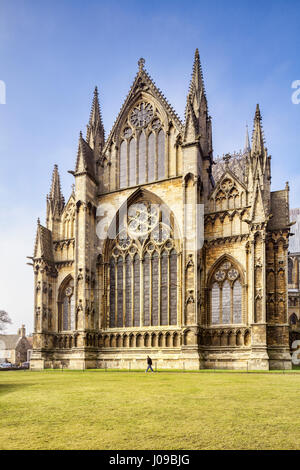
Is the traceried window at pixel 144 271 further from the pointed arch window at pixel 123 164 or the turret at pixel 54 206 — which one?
the turret at pixel 54 206

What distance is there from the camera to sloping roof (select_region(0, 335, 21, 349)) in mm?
83500

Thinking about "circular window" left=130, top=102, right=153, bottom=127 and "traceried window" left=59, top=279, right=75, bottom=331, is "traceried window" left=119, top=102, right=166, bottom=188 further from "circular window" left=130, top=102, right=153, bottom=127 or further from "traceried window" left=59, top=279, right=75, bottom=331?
"traceried window" left=59, top=279, right=75, bottom=331

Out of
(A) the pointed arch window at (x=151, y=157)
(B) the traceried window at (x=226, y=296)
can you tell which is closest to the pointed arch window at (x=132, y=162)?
(A) the pointed arch window at (x=151, y=157)

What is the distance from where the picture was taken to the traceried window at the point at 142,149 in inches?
1375

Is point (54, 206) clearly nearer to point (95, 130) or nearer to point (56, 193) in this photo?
point (56, 193)

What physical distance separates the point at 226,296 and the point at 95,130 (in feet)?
64.2

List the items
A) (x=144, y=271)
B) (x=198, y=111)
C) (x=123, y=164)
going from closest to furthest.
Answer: (x=144, y=271) < (x=198, y=111) < (x=123, y=164)

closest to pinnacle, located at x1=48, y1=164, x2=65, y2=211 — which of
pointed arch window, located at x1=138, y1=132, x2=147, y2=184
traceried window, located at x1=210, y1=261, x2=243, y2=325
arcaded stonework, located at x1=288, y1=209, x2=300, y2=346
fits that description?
pointed arch window, located at x1=138, y1=132, x2=147, y2=184

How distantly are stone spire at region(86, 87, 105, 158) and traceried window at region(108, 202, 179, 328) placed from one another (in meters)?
7.24

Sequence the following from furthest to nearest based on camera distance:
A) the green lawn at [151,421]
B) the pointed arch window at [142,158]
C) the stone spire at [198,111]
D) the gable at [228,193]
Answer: the pointed arch window at [142,158] → the stone spire at [198,111] → the gable at [228,193] → the green lawn at [151,421]

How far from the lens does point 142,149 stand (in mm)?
36000

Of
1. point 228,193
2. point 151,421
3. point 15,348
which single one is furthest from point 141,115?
point 15,348

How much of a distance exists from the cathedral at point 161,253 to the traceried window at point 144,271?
84mm

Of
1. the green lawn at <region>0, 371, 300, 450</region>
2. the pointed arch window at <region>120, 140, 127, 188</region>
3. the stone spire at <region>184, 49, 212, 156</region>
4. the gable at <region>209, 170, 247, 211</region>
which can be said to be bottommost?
the green lawn at <region>0, 371, 300, 450</region>
